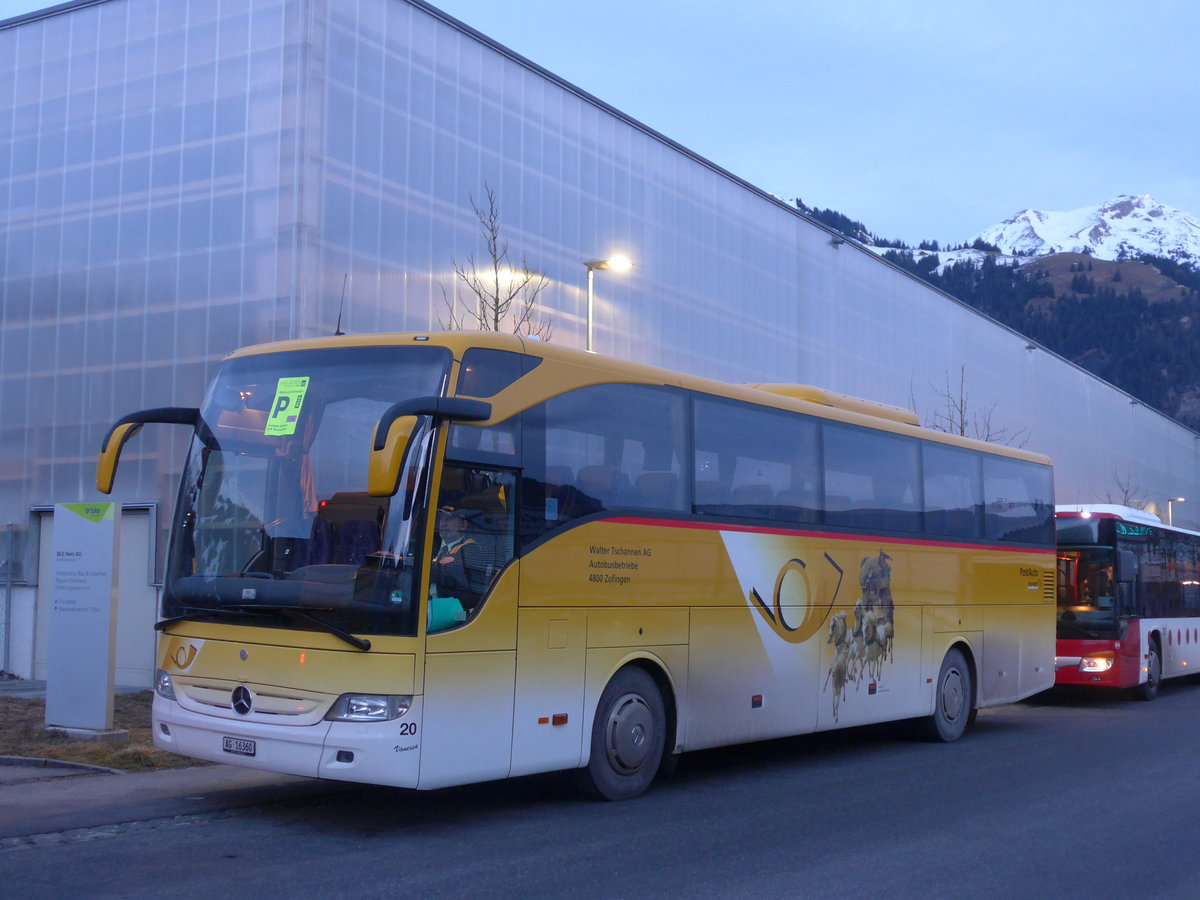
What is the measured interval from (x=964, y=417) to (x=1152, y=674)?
72.5 ft

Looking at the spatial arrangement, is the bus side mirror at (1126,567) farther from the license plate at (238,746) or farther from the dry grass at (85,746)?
the license plate at (238,746)

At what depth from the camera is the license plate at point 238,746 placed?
26.9 ft

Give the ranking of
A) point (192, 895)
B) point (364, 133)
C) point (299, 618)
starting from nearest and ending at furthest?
point (192, 895), point (299, 618), point (364, 133)

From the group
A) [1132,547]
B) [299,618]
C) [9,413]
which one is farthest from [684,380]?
[9,413]

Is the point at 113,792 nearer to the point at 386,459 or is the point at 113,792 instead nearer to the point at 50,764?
the point at 50,764

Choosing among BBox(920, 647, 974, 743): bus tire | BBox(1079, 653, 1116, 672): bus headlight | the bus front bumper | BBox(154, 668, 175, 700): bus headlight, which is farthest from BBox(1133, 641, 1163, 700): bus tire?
BBox(154, 668, 175, 700): bus headlight

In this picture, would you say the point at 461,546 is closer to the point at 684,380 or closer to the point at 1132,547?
the point at 684,380

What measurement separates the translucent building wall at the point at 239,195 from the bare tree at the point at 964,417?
18648mm

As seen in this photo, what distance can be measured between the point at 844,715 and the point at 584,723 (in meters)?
4.38

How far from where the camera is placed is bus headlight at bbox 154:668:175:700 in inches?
348

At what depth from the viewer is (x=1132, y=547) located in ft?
65.3

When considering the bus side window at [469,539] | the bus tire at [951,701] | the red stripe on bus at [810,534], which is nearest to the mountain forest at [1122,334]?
the red stripe on bus at [810,534]

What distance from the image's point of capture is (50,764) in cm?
1077

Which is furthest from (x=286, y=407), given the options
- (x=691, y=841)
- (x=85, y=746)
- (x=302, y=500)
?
(x=85, y=746)
